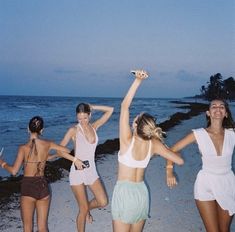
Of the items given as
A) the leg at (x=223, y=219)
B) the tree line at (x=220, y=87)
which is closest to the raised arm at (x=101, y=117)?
the leg at (x=223, y=219)

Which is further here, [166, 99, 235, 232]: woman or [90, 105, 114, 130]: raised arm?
[90, 105, 114, 130]: raised arm

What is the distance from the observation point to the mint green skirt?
3.54 m

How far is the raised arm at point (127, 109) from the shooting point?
11.6 feet

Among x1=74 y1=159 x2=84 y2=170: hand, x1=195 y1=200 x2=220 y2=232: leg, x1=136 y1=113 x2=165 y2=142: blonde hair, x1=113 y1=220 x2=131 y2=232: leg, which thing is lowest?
x1=113 y1=220 x2=131 y2=232: leg

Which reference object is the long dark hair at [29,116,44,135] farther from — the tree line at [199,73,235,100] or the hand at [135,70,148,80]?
the tree line at [199,73,235,100]

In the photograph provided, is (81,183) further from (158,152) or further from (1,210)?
(1,210)

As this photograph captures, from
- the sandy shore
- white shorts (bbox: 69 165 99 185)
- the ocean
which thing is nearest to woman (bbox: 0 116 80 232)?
white shorts (bbox: 69 165 99 185)

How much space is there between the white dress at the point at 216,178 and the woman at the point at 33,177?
186cm

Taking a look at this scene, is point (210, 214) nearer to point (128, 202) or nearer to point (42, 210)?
point (128, 202)

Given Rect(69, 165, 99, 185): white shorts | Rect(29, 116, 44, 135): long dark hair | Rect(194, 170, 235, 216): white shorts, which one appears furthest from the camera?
Rect(69, 165, 99, 185): white shorts

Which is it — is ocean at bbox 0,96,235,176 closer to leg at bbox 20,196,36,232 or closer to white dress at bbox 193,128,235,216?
leg at bbox 20,196,36,232

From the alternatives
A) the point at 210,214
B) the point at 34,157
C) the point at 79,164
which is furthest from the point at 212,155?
the point at 34,157

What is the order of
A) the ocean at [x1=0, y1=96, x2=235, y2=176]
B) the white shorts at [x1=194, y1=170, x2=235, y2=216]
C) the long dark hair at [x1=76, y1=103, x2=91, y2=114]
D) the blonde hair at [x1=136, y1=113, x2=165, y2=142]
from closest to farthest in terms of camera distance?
the blonde hair at [x1=136, y1=113, x2=165, y2=142]
the white shorts at [x1=194, y1=170, x2=235, y2=216]
the long dark hair at [x1=76, y1=103, x2=91, y2=114]
the ocean at [x1=0, y1=96, x2=235, y2=176]

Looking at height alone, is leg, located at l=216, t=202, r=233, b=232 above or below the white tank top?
below
